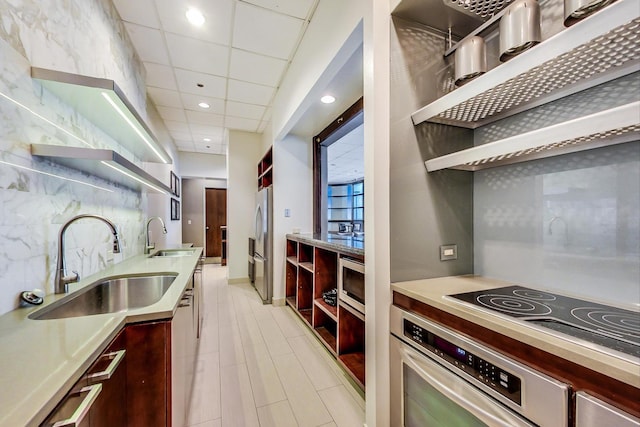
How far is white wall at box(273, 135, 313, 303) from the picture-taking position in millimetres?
Answer: 3537

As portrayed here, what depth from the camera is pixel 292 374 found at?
202 cm

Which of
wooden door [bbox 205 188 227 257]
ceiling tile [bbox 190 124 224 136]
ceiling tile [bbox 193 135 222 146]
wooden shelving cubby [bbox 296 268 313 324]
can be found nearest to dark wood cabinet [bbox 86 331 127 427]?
wooden shelving cubby [bbox 296 268 313 324]

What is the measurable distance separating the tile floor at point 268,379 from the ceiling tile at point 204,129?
3496 mm

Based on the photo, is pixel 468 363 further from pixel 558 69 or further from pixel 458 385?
pixel 558 69

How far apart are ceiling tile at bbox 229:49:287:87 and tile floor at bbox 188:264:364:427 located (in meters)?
3.01

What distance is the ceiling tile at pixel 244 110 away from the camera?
12.7ft

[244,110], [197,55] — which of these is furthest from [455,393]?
[244,110]

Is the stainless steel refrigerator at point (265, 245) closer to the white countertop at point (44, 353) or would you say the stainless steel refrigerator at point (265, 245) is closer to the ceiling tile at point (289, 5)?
the ceiling tile at point (289, 5)

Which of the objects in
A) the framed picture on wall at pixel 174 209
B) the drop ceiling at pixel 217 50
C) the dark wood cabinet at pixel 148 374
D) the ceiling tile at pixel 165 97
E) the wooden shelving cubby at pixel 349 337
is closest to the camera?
the dark wood cabinet at pixel 148 374

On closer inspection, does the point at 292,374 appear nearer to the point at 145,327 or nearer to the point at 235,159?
the point at 145,327

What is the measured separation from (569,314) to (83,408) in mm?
1527

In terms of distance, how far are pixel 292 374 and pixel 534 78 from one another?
2342 mm

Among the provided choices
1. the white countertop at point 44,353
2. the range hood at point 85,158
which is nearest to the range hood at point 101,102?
the range hood at point 85,158

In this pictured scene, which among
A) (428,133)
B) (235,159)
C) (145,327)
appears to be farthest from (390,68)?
(235,159)
